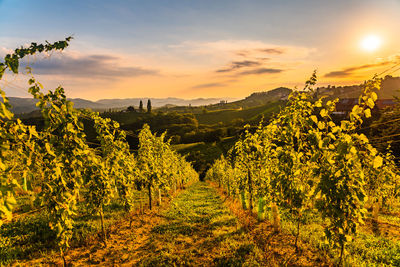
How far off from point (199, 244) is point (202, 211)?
6193 mm

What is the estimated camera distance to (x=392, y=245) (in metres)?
9.39

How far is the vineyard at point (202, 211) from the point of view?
5359mm

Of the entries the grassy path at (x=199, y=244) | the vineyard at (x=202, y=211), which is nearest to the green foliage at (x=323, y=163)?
the vineyard at (x=202, y=211)

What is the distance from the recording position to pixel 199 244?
9297 millimetres

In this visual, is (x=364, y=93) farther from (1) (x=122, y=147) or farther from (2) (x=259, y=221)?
(1) (x=122, y=147)

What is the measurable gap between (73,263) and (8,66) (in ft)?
26.4

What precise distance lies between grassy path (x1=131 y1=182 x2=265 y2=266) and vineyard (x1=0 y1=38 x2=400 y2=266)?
6 cm

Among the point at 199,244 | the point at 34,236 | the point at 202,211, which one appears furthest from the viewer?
the point at 202,211

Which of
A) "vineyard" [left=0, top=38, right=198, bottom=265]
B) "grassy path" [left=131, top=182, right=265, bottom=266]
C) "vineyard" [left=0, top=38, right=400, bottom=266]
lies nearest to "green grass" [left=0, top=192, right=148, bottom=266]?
"vineyard" [left=0, top=38, right=400, bottom=266]

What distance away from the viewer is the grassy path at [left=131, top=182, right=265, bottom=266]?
7738 millimetres

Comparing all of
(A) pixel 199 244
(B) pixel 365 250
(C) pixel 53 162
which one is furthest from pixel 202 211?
(C) pixel 53 162

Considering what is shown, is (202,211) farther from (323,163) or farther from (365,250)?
(323,163)

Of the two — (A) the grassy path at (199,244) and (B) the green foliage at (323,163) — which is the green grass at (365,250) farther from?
(A) the grassy path at (199,244)

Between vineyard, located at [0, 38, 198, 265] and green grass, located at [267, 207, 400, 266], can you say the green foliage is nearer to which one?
green grass, located at [267, 207, 400, 266]
